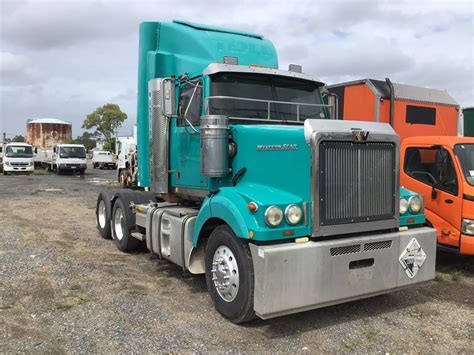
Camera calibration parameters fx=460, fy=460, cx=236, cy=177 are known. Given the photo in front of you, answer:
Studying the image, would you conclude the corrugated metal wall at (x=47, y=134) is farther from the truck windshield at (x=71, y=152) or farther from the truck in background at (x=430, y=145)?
the truck in background at (x=430, y=145)

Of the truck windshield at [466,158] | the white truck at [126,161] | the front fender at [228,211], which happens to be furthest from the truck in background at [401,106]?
the white truck at [126,161]

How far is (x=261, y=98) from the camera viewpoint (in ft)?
17.9

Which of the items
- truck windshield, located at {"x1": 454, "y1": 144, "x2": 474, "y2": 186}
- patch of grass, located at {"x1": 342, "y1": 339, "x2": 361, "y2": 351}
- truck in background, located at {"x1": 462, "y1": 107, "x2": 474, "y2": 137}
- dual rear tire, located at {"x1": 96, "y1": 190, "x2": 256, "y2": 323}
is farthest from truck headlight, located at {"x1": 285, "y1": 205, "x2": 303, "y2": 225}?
truck in background, located at {"x1": 462, "y1": 107, "x2": 474, "y2": 137}

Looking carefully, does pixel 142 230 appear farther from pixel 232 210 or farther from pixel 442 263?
pixel 442 263

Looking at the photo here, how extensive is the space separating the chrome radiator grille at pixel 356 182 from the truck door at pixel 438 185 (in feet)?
6.33

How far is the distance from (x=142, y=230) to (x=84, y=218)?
174 inches

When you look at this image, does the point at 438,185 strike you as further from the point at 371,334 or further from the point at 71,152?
the point at 71,152

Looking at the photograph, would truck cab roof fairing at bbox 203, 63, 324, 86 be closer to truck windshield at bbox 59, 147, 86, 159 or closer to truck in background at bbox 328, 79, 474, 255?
truck in background at bbox 328, 79, 474, 255

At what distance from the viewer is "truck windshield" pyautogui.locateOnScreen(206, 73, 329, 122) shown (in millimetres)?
5250

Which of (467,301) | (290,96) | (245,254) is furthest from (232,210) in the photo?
(467,301)

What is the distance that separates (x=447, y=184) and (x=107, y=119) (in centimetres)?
6620

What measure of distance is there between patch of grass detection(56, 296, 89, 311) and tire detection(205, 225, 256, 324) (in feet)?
4.92

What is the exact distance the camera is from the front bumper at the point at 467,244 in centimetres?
596

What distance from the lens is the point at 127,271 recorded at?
21.2 ft
